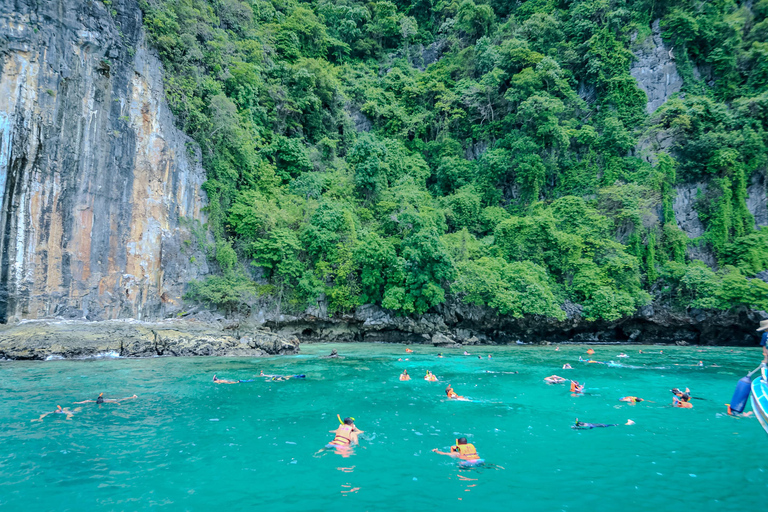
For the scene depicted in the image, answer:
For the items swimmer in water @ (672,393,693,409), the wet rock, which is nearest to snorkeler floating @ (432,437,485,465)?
swimmer in water @ (672,393,693,409)

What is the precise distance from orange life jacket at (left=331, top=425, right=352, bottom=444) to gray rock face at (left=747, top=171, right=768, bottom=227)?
34.3m

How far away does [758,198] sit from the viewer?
97.0 feet

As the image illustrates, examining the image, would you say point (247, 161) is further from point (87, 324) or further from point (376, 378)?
point (376, 378)

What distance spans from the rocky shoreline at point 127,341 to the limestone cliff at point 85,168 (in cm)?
106

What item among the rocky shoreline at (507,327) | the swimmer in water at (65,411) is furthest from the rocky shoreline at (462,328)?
the swimmer in water at (65,411)

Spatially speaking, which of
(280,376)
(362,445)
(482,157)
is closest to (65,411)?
(280,376)

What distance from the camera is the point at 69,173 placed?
19734mm

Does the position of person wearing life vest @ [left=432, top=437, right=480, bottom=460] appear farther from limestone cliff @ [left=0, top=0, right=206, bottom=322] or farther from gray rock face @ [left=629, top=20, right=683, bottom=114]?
gray rock face @ [left=629, top=20, right=683, bottom=114]

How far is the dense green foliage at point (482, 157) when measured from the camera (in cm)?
2638

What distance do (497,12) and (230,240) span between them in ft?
120

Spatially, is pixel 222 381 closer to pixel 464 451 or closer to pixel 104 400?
pixel 104 400

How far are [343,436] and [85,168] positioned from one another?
19.7m

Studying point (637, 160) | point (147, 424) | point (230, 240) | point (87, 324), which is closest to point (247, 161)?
point (230, 240)

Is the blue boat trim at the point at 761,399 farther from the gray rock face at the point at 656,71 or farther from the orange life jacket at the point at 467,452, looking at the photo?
the gray rock face at the point at 656,71
